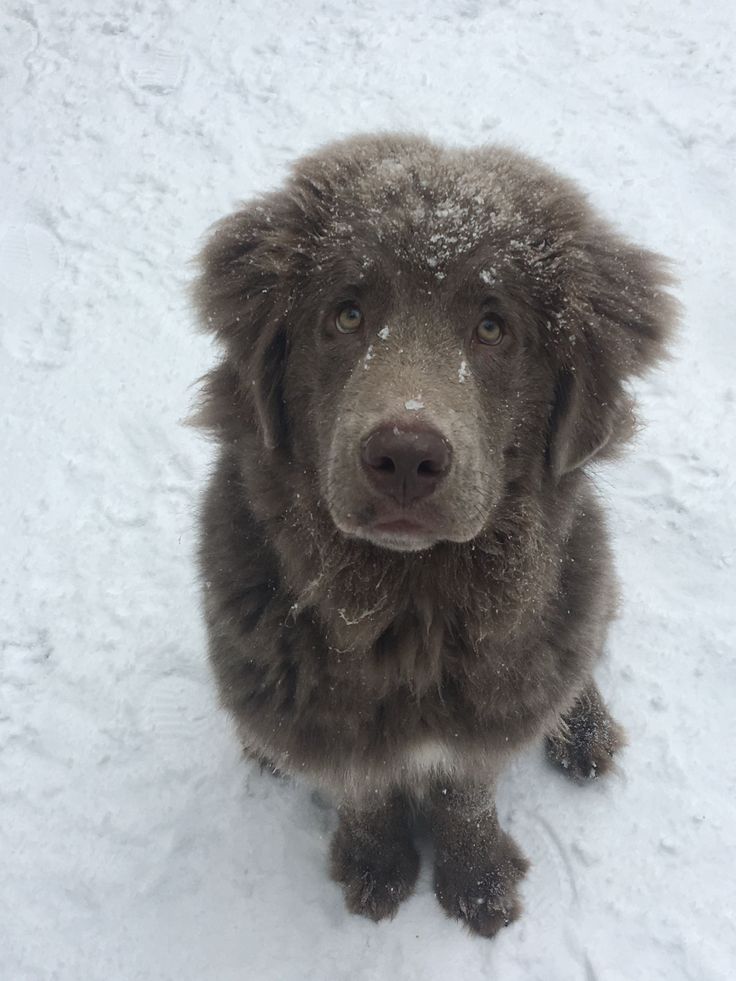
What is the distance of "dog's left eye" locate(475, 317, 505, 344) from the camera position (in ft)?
7.07

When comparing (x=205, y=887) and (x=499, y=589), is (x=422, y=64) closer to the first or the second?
(x=499, y=589)

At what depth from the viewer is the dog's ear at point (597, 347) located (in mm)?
2195

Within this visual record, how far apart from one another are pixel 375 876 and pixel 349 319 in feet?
6.60

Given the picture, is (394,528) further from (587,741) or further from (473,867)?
(587,741)

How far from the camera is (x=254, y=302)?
7.52ft

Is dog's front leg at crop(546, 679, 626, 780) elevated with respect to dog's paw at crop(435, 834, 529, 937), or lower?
elevated

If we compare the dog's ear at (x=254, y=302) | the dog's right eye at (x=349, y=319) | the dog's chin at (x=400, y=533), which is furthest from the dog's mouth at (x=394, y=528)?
the dog's right eye at (x=349, y=319)

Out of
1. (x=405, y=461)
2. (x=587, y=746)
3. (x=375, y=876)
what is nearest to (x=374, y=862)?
(x=375, y=876)

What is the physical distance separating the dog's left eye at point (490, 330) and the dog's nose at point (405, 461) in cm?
43

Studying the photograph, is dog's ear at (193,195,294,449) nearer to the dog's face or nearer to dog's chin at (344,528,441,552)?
the dog's face

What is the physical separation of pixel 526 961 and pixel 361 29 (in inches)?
263

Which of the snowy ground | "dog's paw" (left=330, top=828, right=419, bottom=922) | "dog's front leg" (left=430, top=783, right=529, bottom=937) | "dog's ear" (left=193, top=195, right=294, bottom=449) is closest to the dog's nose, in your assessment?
"dog's ear" (left=193, top=195, right=294, bottom=449)

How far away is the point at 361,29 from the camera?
662cm

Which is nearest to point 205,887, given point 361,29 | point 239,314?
point 239,314
